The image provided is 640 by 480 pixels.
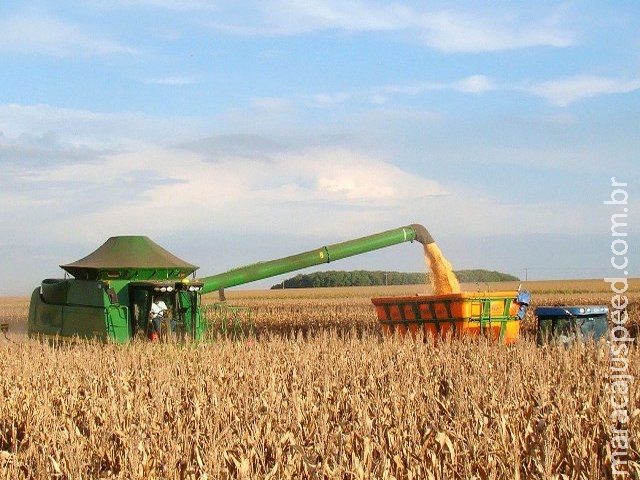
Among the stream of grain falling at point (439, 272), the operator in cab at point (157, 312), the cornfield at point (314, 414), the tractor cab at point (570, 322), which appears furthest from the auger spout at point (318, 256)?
the cornfield at point (314, 414)

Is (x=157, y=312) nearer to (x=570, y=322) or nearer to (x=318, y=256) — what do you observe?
(x=318, y=256)

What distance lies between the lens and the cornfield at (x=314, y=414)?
4523 millimetres

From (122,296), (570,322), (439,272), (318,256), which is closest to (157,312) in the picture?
(122,296)

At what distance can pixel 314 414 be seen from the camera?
6.01 meters

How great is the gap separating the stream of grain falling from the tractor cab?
3280 mm

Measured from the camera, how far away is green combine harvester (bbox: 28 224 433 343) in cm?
1205

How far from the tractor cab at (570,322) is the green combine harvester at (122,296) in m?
4.80

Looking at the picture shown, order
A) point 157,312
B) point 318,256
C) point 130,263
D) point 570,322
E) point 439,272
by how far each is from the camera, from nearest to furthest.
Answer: point 570,322, point 157,312, point 130,263, point 439,272, point 318,256

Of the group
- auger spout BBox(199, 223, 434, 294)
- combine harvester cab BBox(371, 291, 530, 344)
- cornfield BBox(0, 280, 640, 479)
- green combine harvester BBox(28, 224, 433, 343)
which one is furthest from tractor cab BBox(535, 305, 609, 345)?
green combine harvester BBox(28, 224, 433, 343)

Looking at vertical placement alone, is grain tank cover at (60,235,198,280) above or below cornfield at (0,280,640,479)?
above

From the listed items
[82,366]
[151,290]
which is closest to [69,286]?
[151,290]

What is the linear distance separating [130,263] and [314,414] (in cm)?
703

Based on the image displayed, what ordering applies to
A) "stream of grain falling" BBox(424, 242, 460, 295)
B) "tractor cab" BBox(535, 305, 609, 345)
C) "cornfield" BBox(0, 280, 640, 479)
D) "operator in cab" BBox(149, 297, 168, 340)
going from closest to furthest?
"cornfield" BBox(0, 280, 640, 479)
"tractor cab" BBox(535, 305, 609, 345)
"operator in cab" BBox(149, 297, 168, 340)
"stream of grain falling" BBox(424, 242, 460, 295)

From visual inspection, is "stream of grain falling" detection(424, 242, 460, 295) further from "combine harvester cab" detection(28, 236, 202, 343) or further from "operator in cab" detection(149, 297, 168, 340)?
"operator in cab" detection(149, 297, 168, 340)
